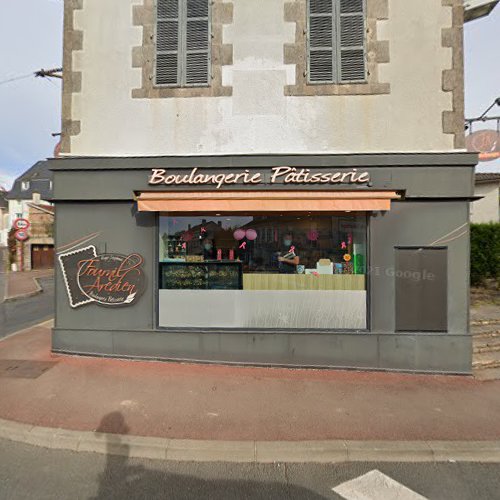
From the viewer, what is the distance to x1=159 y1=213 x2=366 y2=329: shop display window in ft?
19.0

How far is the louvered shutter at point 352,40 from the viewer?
18.8ft

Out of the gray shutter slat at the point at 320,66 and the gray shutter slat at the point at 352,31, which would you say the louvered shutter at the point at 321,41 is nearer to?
the gray shutter slat at the point at 320,66

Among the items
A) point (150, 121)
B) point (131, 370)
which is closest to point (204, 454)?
point (131, 370)

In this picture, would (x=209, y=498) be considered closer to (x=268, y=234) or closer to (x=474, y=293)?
(x=268, y=234)

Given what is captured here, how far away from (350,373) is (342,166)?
3494 millimetres

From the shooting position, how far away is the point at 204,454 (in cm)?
337

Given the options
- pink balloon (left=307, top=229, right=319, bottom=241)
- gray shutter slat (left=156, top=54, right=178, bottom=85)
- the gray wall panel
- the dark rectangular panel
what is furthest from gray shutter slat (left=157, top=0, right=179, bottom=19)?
the dark rectangular panel

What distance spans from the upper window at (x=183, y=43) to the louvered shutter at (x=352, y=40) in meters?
2.39

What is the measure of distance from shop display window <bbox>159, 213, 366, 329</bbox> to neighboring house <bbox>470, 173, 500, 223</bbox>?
11853 mm

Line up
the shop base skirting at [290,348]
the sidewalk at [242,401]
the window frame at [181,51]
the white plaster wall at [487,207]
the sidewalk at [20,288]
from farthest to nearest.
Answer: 1. the white plaster wall at [487,207]
2. the sidewalk at [20,288]
3. the window frame at [181,51]
4. the shop base skirting at [290,348]
5. the sidewalk at [242,401]

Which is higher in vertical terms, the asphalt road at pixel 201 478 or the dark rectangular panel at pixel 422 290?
the dark rectangular panel at pixel 422 290

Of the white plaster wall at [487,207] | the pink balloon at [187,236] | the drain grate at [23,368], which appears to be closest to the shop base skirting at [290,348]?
the drain grate at [23,368]

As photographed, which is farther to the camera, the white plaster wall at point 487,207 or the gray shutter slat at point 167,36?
the white plaster wall at point 487,207

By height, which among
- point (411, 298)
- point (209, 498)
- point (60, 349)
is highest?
point (411, 298)
